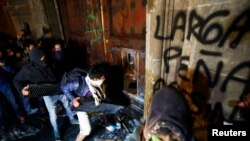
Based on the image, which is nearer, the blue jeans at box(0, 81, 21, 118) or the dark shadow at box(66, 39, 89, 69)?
the blue jeans at box(0, 81, 21, 118)

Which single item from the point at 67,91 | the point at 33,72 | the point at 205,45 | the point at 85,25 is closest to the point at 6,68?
the point at 33,72

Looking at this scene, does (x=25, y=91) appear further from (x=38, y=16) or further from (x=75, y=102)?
(x=38, y=16)

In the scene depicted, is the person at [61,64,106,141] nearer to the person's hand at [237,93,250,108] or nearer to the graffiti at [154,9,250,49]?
the graffiti at [154,9,250,49]

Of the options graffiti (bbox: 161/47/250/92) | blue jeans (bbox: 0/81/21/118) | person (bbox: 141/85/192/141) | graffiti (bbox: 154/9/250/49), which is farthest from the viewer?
blue jeans (bbox: 0/81/21/118)

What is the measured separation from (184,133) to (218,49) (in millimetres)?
1027

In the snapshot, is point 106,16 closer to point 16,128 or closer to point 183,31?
point 183,31

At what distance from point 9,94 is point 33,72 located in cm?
120

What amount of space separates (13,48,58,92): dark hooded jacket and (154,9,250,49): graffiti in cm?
223

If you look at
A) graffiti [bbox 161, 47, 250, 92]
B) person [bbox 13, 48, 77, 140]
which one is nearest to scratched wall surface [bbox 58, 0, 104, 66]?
person [bbox 13, 48, 77, 140]

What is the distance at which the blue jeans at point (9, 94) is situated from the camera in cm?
324

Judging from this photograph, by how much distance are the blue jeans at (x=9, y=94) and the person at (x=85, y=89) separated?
1.69 meters

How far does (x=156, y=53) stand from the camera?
2.08 meters

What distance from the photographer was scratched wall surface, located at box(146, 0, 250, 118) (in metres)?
1.41

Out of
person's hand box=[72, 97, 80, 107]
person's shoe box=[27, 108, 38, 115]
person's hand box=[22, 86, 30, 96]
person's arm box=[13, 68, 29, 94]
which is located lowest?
person's shoe box=[27, 108, 38, 115]
